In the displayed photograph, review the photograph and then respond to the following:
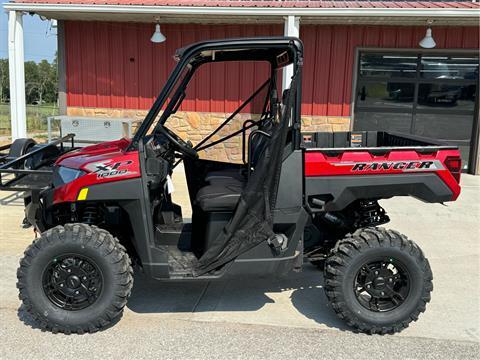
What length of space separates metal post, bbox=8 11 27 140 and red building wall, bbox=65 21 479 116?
63.9 inches

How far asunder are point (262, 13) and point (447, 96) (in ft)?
13.6

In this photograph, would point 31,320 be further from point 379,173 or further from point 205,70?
point 205,70

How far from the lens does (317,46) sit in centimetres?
962

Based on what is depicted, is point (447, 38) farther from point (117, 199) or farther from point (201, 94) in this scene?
point (117, 199)

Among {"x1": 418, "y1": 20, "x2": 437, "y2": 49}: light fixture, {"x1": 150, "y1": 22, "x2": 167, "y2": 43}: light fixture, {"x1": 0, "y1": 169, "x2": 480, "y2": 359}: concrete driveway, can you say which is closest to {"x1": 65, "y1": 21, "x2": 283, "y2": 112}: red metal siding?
{"x1": 150, "y1": 22, "x2": 167, "y2": 43}: light fixture

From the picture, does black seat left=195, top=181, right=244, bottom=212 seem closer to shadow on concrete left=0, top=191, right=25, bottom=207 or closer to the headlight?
the headlight

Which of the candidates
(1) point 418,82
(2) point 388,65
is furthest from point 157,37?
(1) point 418,82

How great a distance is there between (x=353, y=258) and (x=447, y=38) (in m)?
7.60

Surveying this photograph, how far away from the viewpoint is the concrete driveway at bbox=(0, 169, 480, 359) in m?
3.07

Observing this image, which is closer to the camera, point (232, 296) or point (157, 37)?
point (232, 296)

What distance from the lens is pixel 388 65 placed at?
9664 mm

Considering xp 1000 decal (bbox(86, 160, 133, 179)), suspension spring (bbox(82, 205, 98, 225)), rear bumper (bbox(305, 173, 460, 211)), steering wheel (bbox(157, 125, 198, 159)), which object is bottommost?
suspension spring (bbox(82, 205, 98, 225))

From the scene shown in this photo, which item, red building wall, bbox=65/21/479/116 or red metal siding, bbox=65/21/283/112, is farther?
red metal siding, bbox=65/21/283/112

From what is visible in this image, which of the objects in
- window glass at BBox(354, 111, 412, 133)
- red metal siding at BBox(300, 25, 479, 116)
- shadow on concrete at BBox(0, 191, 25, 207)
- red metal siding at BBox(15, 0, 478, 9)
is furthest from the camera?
window glass at BBox(354, 111, 412, 133)
